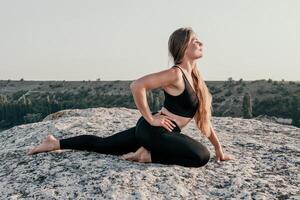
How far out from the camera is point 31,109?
459 ft

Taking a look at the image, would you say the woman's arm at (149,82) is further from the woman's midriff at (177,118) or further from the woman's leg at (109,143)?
the woman's leg at (109,143)

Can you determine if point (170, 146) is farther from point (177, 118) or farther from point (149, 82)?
point (149, 82)

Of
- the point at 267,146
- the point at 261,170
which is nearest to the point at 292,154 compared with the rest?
the point at 267,146

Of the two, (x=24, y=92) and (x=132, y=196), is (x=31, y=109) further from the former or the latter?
(x=132, y=196)

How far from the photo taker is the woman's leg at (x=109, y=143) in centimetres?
870

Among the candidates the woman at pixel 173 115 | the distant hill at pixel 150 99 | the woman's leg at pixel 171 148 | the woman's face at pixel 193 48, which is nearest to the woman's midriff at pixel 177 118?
the woman at pixel 173 115

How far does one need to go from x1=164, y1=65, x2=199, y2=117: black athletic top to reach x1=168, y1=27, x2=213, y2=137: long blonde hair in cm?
14

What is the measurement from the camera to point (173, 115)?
27.8 ft

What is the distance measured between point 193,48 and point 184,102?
2.99 feet

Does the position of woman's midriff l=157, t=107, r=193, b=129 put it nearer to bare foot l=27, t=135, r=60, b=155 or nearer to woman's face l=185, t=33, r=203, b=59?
woman's face l=185, t=33, r=203, b=59

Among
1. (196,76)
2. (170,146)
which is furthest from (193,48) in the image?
(170,146)

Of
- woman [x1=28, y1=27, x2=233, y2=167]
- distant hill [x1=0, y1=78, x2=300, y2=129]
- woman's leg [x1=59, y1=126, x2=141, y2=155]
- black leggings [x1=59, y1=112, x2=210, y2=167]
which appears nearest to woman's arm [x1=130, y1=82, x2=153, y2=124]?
woman [x1=28, y1=27, x2=233, y2=167]

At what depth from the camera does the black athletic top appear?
831 centimetres

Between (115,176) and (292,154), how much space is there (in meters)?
3.77
